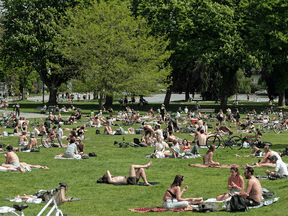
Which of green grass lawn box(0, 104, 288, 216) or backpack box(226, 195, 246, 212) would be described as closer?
backpack box(226, 195, 246, 212)

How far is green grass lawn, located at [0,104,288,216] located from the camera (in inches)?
Answer: 495

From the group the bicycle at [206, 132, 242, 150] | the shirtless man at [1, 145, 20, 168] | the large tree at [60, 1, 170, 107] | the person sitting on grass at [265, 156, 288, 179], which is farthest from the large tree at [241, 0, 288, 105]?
the shirtless man at [1, 145, 20, 168]

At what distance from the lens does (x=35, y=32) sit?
2254 inches

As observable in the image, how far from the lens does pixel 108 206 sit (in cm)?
1266

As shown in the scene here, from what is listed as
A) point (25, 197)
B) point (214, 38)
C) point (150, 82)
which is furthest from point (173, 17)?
point (25, 197)

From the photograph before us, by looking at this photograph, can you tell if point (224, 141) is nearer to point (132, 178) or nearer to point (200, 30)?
point (132, 178)

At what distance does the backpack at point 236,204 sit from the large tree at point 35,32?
4422 centimetres

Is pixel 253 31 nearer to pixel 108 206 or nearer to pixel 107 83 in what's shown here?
pixel 107 83

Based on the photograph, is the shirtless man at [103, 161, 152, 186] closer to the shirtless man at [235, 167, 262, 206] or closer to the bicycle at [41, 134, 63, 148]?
the shirtless man at [235, 167, 262, 206]

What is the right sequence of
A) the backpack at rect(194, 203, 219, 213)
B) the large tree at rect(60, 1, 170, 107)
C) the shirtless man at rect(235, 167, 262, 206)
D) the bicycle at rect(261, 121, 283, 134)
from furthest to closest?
the large tree at rect(60, 1, 170, 107) < the bicycle at rect(261, 121, 283, 134) < the shirtless man at rect(235, 167, 262, 206) < the backpack at rect(194, 203, 219, 213)

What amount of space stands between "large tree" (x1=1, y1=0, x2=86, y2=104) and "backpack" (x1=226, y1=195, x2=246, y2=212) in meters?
44.2

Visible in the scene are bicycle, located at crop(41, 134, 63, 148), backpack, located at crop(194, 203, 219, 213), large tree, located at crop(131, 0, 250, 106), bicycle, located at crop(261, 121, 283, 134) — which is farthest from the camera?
large tree, located at crop(131, 0, 250, 106)

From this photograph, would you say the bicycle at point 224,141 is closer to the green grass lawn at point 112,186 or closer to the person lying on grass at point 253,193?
the green grass lawn at point 112,186

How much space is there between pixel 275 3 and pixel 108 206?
44.5 meters
